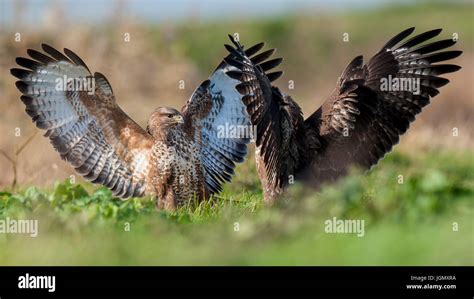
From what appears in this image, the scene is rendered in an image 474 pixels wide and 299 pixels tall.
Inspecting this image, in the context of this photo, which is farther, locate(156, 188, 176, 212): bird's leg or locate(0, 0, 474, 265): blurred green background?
locate(156, 188, 176, 212): bird's leg

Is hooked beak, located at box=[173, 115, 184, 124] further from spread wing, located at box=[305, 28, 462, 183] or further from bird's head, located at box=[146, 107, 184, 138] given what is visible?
spread wing, located at box=[305, 28, 462, 183]

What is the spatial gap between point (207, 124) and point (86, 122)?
1.22 metres

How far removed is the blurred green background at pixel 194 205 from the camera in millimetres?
5973

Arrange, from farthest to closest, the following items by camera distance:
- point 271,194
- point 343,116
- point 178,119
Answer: point 178,119, point 343,116, point 271,194

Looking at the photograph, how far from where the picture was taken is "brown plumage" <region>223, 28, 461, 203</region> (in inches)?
315

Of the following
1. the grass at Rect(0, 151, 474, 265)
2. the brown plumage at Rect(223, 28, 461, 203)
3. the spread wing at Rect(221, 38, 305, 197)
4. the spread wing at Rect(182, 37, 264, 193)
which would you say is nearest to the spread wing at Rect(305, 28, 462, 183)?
the brown plumage at Rect(223, 28, 461, 203)

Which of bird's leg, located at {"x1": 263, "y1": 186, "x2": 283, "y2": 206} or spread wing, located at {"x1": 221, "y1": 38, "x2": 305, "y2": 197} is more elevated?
spread wing, located at {"x1": 221, "y1": 38, "x2": 305, "y2": 197}

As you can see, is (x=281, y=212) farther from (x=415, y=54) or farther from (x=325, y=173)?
(x=415, y=54)

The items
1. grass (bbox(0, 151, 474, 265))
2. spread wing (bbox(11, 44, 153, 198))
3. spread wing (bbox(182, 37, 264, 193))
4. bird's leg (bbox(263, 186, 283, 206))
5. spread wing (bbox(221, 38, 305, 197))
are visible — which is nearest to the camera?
grass (bbox(0, 151, 474, 265))

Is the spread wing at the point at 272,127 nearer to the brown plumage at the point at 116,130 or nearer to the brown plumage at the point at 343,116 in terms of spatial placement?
the brown plumage at the point at 343,116

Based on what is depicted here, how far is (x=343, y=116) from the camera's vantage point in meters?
8.45

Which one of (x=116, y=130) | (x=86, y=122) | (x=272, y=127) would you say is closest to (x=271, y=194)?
(x=272, y=127)

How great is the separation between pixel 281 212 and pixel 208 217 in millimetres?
1030

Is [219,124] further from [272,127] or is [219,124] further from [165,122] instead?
[272,127]
